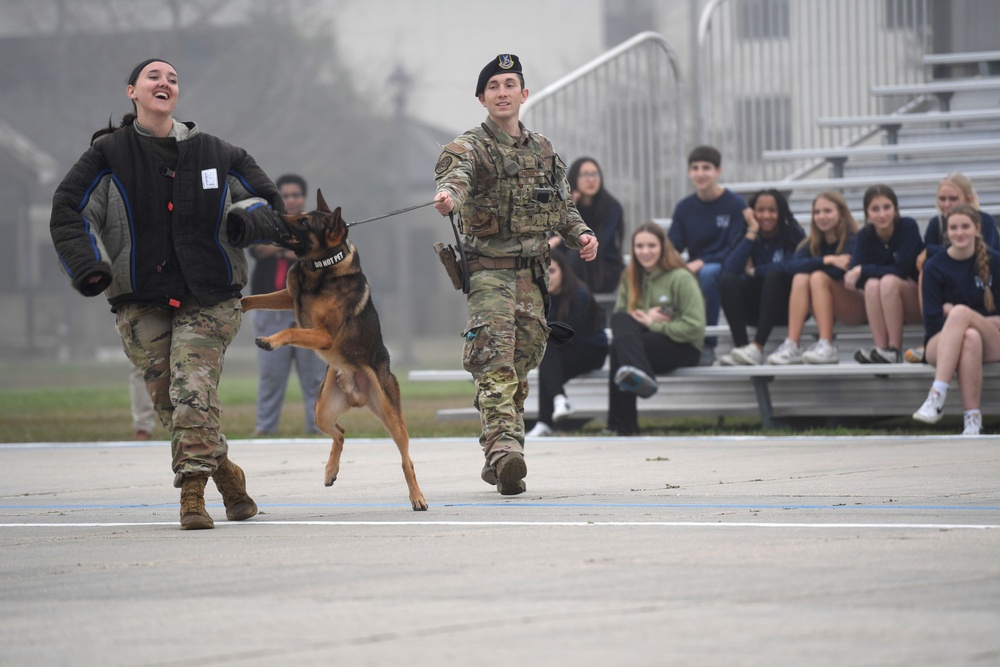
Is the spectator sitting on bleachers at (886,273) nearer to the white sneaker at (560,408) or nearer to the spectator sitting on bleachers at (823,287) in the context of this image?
the spectator sitting on bleachers at (823,287)

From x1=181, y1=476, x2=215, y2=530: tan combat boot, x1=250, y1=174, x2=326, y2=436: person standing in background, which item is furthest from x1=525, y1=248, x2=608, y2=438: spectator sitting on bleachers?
x1=181, y1=476, x2=215, y2=530: tan combat boot

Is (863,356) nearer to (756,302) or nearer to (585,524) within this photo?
(756,302)

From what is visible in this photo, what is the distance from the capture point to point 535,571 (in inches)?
196

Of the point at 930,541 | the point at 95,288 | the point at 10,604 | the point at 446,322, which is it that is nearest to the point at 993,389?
the point at 930,541

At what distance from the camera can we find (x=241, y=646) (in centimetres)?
395

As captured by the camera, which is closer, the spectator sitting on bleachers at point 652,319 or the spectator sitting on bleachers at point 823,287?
the spectator sitting on bleachers at point 823,287

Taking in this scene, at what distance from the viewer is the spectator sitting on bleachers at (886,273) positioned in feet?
37.9

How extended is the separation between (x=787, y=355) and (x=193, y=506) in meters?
6.41

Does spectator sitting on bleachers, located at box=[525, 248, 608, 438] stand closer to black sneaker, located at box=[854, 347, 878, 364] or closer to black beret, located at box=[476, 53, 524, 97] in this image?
black sneaker, located at box=[854, 347, 878, 364]

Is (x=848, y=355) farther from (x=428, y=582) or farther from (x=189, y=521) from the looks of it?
(x=428, y=582)

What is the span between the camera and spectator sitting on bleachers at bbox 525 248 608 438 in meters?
12.1

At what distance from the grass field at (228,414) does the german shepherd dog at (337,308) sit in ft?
16.3

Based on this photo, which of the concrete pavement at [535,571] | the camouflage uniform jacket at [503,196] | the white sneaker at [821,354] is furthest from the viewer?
the white sneaker at [821,354]

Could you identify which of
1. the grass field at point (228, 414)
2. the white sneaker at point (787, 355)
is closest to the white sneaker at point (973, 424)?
the grass field at point (228, 414)
